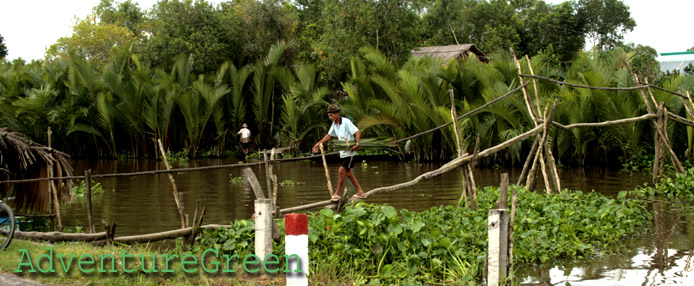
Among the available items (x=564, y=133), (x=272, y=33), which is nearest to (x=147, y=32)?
(x=272, y=33)

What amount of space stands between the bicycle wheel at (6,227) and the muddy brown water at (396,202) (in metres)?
2.39

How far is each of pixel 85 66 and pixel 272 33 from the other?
7.69 metres

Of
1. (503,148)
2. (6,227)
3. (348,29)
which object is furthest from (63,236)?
(348,29)

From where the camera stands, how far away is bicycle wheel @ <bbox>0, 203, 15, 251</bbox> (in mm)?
6150

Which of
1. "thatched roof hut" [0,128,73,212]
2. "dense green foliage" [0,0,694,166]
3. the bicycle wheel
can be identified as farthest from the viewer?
"dense green foliage" [0,0,694,166]

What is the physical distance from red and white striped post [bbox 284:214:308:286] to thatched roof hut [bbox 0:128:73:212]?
505cm

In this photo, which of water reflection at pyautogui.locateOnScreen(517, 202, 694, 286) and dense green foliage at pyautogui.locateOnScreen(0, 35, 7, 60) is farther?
dense green foliage at pyautogui.locateOnScreen(0, 35, 7, 60)

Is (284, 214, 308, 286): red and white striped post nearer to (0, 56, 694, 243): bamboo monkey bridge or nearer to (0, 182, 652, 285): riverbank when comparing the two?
(0, 182, 652, 285): riverbank

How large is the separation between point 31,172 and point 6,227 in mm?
2156

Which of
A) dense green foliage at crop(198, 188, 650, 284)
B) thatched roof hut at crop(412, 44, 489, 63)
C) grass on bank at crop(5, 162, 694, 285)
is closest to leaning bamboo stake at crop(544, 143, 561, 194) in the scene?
grass on bank at crop(5, 162, 694, 285)

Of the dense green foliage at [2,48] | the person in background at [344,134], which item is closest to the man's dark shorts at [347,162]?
the person in background at [344,134]

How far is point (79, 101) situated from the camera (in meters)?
23.7

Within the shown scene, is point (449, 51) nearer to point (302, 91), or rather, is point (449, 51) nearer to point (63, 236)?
point (302, 91)

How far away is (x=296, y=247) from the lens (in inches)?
195
